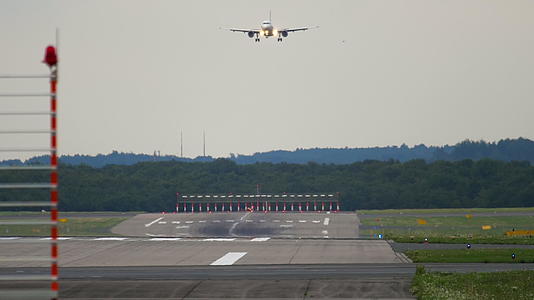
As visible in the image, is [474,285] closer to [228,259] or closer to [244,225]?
[228,259]

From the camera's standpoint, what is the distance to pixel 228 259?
6331 cm

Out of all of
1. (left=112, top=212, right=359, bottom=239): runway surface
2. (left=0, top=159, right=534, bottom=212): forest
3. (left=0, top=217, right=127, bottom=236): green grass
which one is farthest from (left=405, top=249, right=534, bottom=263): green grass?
(left=0, top=159, right=534, bottom=212): forest

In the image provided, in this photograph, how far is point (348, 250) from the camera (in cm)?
6919

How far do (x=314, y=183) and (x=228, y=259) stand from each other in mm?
102680

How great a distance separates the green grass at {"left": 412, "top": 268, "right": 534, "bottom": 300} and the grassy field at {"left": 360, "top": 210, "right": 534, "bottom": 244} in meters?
30.1

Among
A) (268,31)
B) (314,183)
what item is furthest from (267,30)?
(314,183)

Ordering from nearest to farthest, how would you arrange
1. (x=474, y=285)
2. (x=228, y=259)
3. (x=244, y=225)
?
(x=474, y=285) → (x=228, y=259) → (x=244, y=225)

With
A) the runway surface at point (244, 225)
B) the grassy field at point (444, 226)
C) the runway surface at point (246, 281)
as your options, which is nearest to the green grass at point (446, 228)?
the grassy field at point (444, 226)

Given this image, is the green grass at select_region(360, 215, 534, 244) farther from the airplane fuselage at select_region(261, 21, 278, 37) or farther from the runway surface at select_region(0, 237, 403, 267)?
the airplane fuselage at select_region(261, 21, 278, 37)

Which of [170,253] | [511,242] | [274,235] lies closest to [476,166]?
[274,235]

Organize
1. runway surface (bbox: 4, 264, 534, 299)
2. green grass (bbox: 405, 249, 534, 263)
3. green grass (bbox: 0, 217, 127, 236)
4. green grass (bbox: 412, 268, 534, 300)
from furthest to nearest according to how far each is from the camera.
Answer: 1. green grass (bbox: 0, 217, 127, 236)
2. green grass (bbox: 405, 249, 534, 263)
3. runway surface (bbox: 4, 264, 534, 299)
4. green grass (bbox: 412, 268, 534, 300)

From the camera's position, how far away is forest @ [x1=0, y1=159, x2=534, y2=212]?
150375 mm

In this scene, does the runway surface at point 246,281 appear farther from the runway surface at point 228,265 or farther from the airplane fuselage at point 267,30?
the airplane fuselage at point 267,30

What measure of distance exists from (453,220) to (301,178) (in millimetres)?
68443
